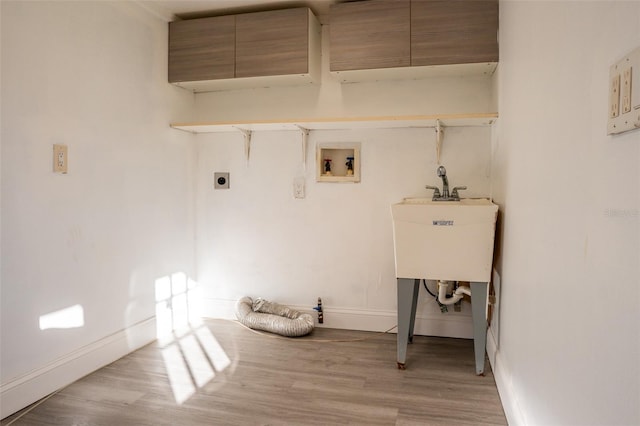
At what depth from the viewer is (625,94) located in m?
0.85

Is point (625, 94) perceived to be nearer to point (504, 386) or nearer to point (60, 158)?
point (504, 386)

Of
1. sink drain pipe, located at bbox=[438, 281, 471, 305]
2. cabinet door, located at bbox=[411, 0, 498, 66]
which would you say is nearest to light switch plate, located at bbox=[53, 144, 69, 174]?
cabinet door, located at bbox=[411, 0, 498, 66]

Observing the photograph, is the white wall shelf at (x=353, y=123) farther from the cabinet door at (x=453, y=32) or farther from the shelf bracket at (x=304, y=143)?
the cabinet door at (x=453, y=32)

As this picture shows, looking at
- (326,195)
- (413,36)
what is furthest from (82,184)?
(413,36)

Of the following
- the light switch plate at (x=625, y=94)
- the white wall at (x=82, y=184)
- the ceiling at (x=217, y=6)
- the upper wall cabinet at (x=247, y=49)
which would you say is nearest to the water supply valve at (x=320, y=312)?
the white wall at (x=82, y=184)

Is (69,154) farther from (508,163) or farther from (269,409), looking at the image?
(508,163)

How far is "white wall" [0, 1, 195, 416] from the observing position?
6.77ft

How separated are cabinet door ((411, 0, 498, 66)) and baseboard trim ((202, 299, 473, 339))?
1686 mm

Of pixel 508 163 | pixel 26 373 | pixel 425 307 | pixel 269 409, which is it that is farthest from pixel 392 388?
pixel 26 373

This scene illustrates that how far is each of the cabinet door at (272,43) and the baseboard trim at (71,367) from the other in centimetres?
183

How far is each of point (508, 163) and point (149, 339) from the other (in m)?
2.44

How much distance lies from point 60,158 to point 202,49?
1.29m

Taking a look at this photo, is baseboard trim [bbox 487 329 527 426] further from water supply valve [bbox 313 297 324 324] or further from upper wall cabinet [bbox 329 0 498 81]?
upper wall cabinet [bbox 329 0 498 81]

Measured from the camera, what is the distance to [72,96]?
93.2 inches
